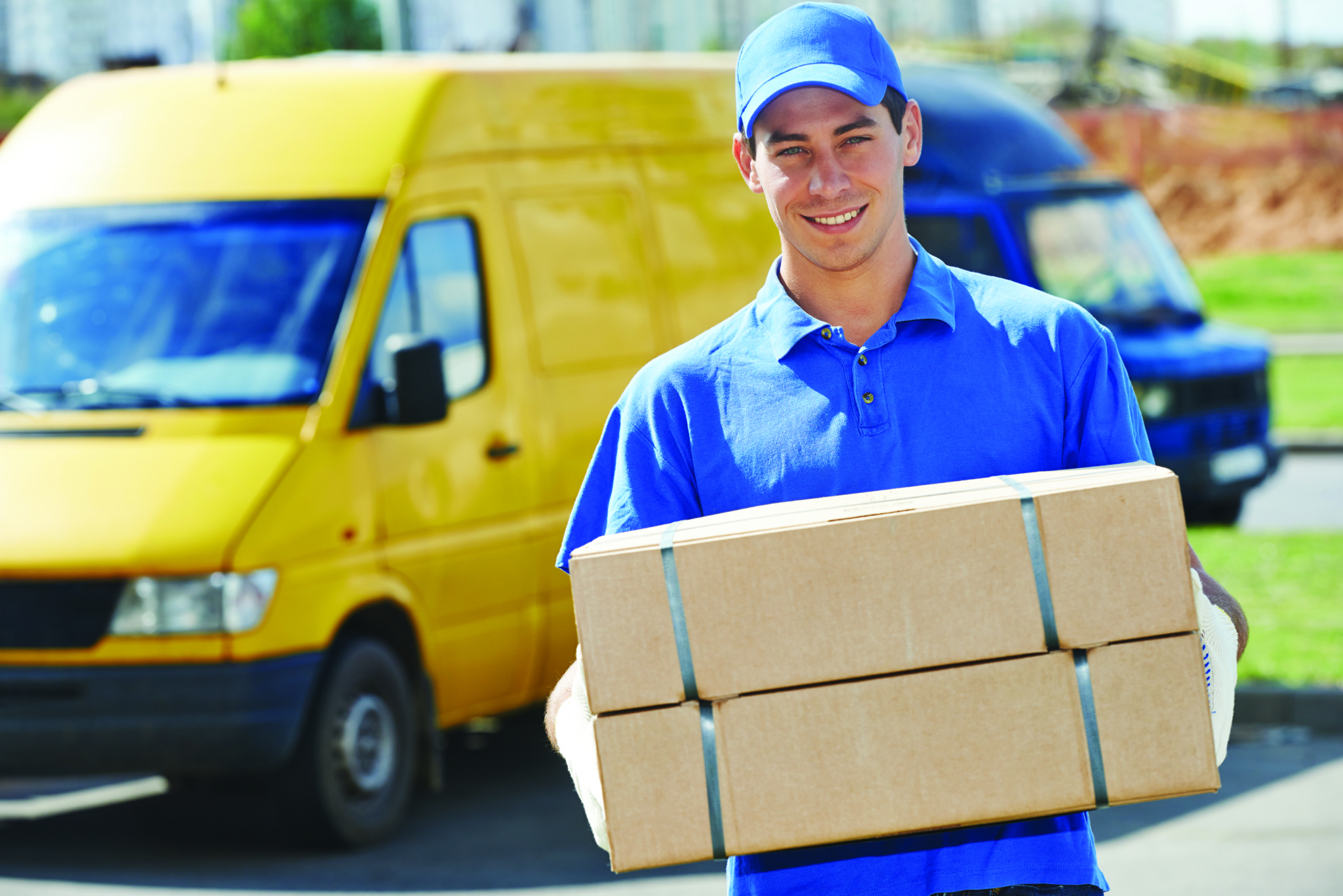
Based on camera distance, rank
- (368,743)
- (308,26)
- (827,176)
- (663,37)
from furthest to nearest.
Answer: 1. (663,37)
2. (308,26)
3. (368,743)
4. (827,176)

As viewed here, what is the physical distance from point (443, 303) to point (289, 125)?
36.6 inches

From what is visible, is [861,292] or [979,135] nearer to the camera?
[861,292]

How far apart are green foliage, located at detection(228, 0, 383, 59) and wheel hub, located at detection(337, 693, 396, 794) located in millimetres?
33002

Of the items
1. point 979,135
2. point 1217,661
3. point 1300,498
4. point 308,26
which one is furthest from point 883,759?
point 308,26

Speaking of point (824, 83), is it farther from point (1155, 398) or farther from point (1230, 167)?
point (1230, 167)

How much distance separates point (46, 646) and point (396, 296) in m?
1.69

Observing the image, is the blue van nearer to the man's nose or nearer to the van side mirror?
the van side mirror

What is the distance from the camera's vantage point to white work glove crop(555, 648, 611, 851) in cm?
242

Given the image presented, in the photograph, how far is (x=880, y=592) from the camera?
7.89 feet

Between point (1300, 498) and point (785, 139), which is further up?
point (785, 139)

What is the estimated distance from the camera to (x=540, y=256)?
294 inches


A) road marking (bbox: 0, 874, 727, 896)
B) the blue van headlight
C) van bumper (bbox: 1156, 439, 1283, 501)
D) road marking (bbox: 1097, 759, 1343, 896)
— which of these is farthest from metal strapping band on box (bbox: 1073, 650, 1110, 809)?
van bumper (bbox: 1156, 439, 1283, 501)

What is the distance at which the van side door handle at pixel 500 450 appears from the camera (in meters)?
7.17

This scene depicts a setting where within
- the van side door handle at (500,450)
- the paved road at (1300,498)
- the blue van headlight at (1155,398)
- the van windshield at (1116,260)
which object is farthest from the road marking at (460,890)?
the paved road at (1300,498)
